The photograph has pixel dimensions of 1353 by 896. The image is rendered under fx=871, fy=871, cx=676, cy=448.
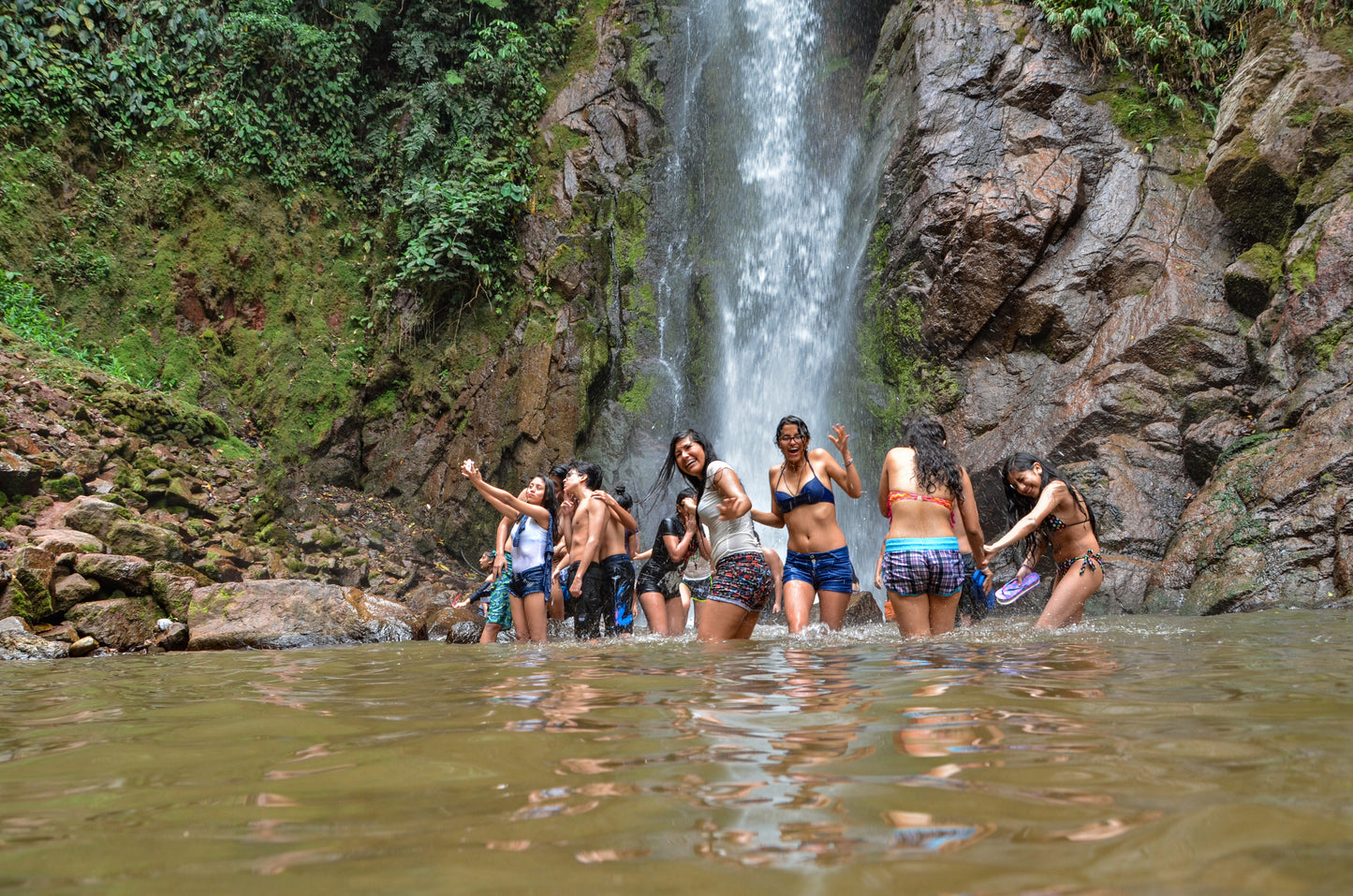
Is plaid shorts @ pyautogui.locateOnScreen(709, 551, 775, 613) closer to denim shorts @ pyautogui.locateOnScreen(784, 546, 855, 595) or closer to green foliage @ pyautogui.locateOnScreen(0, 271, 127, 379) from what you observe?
denim shorts @ pyautogui.locateOnScreen(784, 546, 855, 595)

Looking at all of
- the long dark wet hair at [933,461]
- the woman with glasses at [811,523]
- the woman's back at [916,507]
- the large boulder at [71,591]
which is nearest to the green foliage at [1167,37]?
the long dark wet hair at [933,461]

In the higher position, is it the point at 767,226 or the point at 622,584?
the point at 767,226

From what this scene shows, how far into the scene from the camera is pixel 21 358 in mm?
11961

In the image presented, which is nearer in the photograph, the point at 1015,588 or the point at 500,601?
the point at 1015,588

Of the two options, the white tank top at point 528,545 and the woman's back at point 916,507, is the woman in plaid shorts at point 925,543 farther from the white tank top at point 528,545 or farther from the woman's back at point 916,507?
the white tank top at point 528,545

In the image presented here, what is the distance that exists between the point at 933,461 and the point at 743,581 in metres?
1.42

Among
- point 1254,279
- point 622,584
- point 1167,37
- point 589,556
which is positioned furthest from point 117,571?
point 1167,37

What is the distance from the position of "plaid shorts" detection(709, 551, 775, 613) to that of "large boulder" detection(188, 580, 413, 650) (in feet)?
15.2

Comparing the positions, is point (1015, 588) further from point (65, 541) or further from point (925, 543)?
point (65, 541)

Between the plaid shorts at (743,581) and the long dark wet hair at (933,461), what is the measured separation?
1152 mm

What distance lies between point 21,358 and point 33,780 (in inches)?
498

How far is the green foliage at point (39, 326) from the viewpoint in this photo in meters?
14.1

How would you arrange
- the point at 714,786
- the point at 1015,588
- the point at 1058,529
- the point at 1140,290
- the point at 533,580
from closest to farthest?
1. the point at 714,786
2. the point at 1015,588
3. the point at 1058,529
4. the point at 533,580
5. the point at 1140,290

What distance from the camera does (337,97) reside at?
17.8 m
